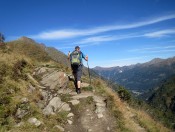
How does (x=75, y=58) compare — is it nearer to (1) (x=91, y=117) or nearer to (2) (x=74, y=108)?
(2) (x=74, y=108)

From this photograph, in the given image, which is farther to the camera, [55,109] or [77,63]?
[77,63]

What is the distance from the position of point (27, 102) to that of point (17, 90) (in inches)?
57.3

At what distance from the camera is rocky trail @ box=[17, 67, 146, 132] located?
39.7 feet

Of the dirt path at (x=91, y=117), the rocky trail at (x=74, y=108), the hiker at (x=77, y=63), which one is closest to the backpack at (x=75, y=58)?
the hiker at (x=77, y=63)

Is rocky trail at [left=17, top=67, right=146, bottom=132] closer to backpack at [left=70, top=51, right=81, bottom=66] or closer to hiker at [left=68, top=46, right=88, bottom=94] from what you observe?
hiker at [left=68, top=46, right=88, bottom=94]

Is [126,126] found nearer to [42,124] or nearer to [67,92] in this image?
[42,124]

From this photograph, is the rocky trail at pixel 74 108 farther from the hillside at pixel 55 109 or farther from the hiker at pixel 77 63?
the hiker at pixel 77 63

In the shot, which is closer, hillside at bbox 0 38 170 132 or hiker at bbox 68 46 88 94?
hillside at bbox 0 38 170 132

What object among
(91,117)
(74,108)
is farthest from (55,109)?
(91,117)

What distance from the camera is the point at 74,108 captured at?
46.2 feet

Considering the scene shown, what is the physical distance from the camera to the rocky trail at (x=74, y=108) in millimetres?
12113

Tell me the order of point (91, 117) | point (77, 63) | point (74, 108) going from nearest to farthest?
point (91, 117) → point (74, 108) → point (77, 63)

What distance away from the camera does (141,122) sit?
44.5 feet

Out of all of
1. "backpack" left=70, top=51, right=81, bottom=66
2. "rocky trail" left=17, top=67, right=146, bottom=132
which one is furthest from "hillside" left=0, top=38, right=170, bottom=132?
"backpack" left=70, top=51, right=81, bottom=66
